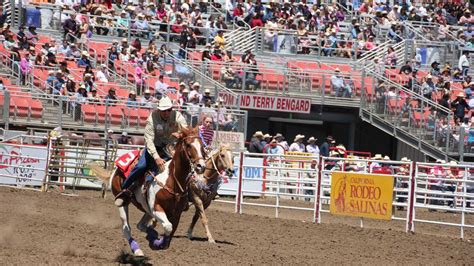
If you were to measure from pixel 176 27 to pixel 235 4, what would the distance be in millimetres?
3632

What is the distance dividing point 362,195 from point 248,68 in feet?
33.3

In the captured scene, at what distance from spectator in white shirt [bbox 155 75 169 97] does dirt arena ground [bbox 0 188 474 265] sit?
20.6 feet

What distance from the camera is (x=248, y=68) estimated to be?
29391mm

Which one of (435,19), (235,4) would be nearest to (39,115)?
(235,4)

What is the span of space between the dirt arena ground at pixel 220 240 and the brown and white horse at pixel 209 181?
361 mm

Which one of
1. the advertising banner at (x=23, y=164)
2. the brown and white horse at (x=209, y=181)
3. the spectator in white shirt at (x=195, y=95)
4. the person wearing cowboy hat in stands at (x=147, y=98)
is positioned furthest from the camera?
the spectator in white shirt at (x=195, y=95)

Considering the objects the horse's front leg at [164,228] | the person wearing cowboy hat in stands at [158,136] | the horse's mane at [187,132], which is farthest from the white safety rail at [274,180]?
the horse's mane at [187,132]

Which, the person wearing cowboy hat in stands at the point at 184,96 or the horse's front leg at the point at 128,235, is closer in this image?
the horse's front leg at the point at 128,235

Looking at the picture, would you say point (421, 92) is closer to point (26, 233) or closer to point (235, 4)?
point (235, 4)

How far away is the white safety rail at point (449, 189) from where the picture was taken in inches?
760

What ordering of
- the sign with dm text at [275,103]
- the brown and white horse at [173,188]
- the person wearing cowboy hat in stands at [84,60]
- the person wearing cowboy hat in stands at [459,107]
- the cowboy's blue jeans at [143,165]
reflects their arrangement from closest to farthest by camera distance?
the brown and white horse at [173,188]
the cowboy's blue jeans at [143,165]
the person wearing cowboy hat in stands at [459,107]
the person wearing cowboy hat in stands at [84,60]
the sign with dm text at [275,103]

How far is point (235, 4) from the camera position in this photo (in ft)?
115

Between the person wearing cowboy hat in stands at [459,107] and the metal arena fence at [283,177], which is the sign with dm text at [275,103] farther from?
the metal arena fence at [283,177]

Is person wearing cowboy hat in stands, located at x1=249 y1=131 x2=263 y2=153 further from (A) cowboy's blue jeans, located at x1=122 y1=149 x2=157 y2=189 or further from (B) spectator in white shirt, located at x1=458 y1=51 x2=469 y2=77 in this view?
(A) cowboy's blue jeans, located at x1=122 y1=149 x2=157 y2=189
